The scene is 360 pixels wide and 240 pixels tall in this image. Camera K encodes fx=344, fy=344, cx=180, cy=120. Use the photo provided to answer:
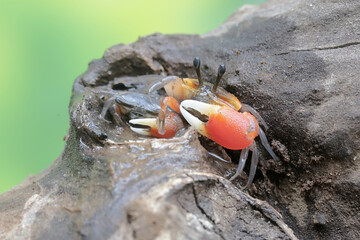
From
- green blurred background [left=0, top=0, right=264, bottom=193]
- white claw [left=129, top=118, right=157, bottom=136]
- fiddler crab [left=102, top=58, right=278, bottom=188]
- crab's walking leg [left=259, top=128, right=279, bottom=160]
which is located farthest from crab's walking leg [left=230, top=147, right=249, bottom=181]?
green blurred background [left=0, top=0, right=264, bottom=193]

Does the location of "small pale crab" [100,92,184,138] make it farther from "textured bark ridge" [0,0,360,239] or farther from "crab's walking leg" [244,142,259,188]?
"crab's walking leg" [244,142,259,188]

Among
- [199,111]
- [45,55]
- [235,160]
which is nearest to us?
[199,111]

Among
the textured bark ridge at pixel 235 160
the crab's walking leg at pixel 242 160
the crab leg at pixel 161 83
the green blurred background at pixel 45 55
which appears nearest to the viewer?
the textured bark ridge at pixel 235 160

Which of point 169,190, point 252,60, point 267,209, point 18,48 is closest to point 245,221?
point 267,209

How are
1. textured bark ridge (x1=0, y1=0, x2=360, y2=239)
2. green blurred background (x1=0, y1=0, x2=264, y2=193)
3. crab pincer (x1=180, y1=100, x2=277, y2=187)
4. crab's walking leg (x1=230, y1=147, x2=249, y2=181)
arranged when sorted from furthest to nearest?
green blurred background (x1=0, y1=0, x2=264, y2=193)
crab's walking leg (x1=230, y1=147, x2=249, y2=181)
crab pincer (x1=180, y1=100, x2=277, y2=187)
textured bark ridge (x1=0, y1=0, x2=360, y2=239)

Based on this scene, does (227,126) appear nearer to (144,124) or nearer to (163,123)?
(163,123)

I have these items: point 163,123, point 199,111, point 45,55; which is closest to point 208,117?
point 199,111

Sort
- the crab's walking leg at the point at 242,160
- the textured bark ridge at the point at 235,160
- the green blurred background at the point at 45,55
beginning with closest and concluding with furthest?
the textured bark ridge at the point at 235,160, the crab's walking leg at the point at 242,160, the green blurred background at the point at 45,55

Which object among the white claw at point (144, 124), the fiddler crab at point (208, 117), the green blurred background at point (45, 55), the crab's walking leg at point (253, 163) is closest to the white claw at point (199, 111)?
the fiddler crab at point (208, 117)

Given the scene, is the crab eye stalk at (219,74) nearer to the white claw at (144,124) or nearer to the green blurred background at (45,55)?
the white claw at (144,124)
